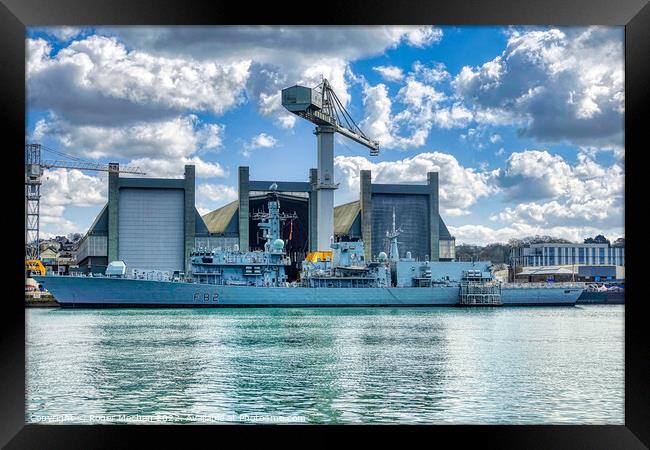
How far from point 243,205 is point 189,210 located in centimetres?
306

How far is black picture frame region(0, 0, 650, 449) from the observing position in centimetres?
506

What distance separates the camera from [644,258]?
5.23 metres

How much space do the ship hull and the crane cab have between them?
1052 cm

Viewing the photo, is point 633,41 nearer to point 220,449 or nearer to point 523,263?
point 220,449

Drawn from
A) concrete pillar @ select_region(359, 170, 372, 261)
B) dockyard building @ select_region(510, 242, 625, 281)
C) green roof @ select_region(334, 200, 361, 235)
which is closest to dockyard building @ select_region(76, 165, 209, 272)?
green roof @ select_region(334, 200, 361, 235)

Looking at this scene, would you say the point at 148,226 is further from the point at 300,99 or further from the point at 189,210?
the point at 300,99

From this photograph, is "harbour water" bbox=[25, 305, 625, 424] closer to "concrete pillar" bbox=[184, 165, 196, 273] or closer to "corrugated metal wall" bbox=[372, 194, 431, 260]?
"concrete pillar" bbox=[184, 165, 196, 273]

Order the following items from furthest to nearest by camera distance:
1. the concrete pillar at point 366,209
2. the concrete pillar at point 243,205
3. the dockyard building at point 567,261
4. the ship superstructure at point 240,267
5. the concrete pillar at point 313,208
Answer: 1. the dockyard building at point 567,261
2. the concrete pillar at point 366,209
3. the concrete pillar at point 313,208
4. the concrete pillar at point 243,205
5. the ship superstructure at point 240,267

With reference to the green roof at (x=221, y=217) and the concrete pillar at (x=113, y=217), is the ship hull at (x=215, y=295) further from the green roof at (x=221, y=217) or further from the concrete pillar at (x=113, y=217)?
the green roof at (x=221, y=217)

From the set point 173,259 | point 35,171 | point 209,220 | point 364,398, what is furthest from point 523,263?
point 364,398

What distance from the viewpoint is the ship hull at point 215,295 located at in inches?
1367

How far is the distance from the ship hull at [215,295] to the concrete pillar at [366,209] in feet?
34.4
